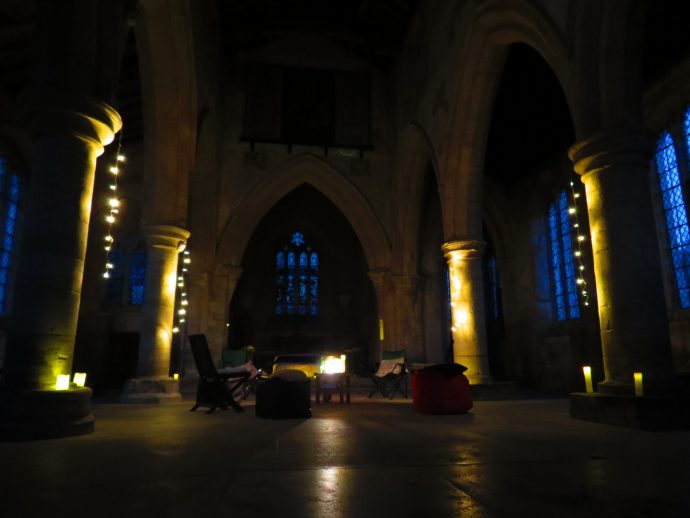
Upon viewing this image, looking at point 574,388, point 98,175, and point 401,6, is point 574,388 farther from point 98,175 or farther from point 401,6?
point 98,175

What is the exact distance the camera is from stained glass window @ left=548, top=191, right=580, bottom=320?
37.7 feet

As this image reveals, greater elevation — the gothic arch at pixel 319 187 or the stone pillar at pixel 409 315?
the gothic arch at pixel 319 187

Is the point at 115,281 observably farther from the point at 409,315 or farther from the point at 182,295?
the point at 409,315

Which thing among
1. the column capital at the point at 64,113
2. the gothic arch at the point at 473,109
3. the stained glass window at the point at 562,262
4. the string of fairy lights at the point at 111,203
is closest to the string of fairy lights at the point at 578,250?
the stained glass window at the point at 562,262

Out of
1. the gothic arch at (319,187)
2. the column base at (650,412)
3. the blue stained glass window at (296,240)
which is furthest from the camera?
the blue stained glass window at (296,240)

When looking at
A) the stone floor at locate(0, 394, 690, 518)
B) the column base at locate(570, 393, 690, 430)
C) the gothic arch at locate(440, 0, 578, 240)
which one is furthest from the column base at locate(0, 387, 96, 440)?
the gothic arch at locate(440, 0, 578, 240)

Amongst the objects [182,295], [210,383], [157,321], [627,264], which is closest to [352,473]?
[627,264]

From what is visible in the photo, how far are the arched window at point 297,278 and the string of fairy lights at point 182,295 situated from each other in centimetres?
621

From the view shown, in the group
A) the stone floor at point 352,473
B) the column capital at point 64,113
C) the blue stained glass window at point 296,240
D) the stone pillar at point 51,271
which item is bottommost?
the stone floor at point 352,473

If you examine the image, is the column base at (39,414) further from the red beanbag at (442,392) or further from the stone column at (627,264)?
the stone column at (627,264)

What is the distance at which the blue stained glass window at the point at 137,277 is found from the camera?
43.2ft

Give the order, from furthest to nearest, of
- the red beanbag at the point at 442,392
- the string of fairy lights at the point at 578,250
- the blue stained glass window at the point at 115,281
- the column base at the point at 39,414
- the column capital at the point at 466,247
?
1. the blue stained glass window at the point at 115,281
2. the string of fairy lights at the point at 578,250
3. the column capital at the point at 466,247
4. the red beanbag at the point at 442,392
5. the column base at the point at 39,414

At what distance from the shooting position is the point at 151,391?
731cm

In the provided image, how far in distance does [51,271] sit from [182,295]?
7.89 meters
